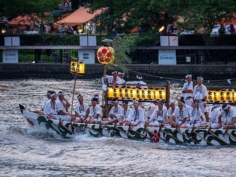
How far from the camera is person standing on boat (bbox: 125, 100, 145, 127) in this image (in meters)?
33.9

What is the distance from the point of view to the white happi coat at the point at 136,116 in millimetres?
34031

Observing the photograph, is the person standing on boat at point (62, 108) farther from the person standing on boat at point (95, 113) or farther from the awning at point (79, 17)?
the awning at point (79, 17)

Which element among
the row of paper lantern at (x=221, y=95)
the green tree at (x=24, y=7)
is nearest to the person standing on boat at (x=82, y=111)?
the row of paper lantern at (x=221, y=95)

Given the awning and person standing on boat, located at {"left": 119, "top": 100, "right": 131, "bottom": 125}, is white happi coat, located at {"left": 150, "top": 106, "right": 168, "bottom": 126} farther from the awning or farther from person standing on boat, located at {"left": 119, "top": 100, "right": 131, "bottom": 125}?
the awning

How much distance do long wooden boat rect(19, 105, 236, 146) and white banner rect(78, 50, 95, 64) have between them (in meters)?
20.1

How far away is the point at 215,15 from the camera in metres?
53.5

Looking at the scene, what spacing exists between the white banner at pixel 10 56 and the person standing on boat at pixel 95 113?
22950mm

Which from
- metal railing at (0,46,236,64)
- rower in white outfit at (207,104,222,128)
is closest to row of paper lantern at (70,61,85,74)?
rower in white outfit at (207,104,222,128)

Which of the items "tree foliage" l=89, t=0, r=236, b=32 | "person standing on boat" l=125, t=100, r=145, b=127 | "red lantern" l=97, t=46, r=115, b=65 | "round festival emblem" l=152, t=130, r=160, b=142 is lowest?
"round festival emblem" l=152, t=130, r=160, b=142

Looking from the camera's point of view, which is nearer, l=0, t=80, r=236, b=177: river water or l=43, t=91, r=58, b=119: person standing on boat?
l=0, t=80, r=236, b=177: river water

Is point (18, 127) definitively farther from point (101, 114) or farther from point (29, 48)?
point (29, 48)

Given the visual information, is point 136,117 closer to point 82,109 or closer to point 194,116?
point 194,116

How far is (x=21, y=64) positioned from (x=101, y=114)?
71.4 ft

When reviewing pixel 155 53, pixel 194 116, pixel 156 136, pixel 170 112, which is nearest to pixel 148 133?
pixel 156 136
